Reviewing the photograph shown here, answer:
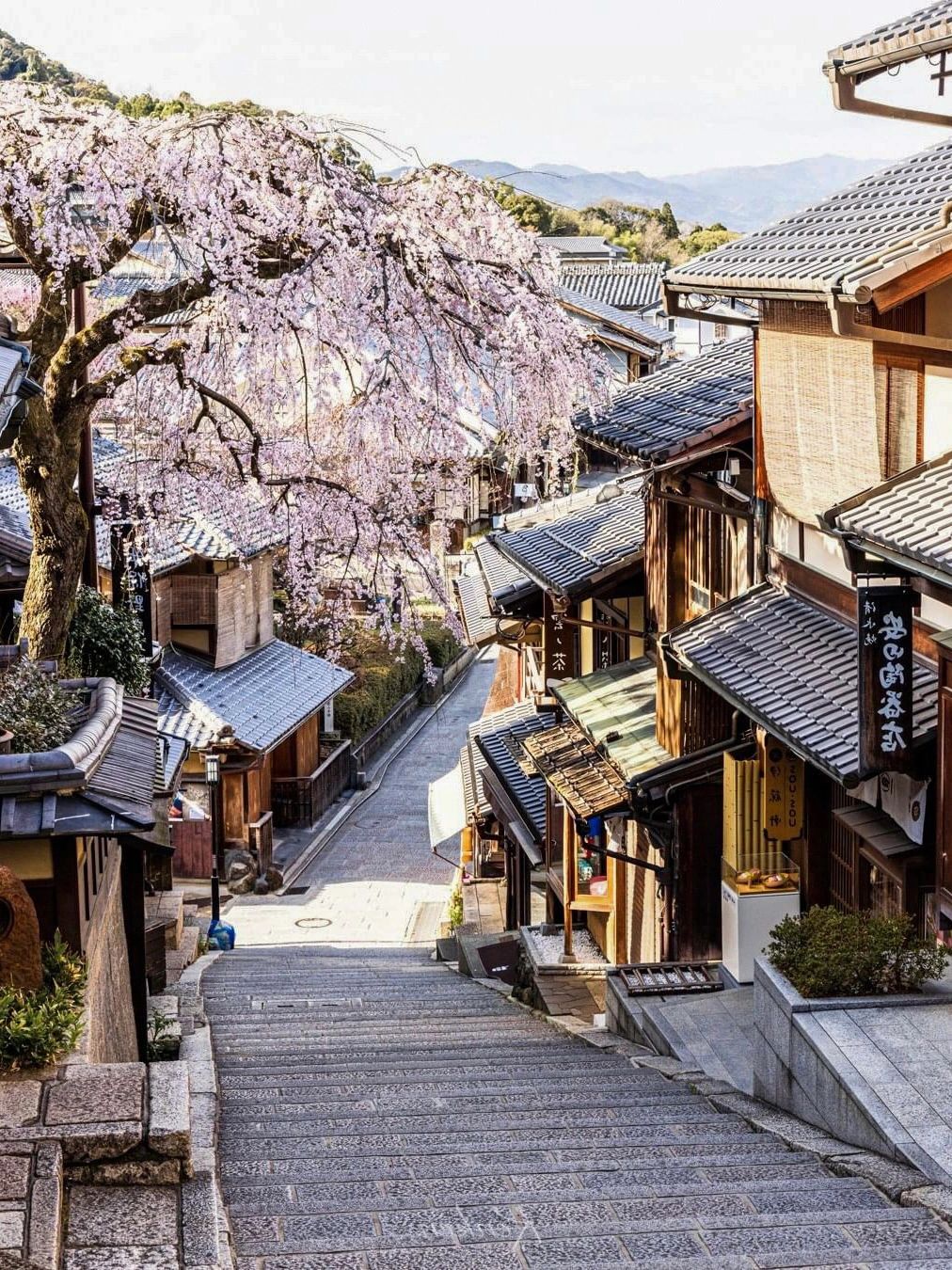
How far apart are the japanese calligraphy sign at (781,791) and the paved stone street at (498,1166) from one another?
2.59m

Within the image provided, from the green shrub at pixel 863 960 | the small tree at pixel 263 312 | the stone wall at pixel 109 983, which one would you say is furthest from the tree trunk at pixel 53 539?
the green shrub at pixel 863 960

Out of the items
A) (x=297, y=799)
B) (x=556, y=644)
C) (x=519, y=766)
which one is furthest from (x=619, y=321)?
(x=519, y=766)

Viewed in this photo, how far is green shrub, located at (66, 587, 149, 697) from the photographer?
53.7 ft

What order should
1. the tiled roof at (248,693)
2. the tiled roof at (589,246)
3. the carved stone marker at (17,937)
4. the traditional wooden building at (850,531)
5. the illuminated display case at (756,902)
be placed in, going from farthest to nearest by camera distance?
1. the tiled roof at (589,246)
2. the tiled roof at (248,693)
3. the illuminated display case at (756,902)
4. the traditional wooden building at (850,531)
5. the carved stone marker at (17,937)

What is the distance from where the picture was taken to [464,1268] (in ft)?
18.1

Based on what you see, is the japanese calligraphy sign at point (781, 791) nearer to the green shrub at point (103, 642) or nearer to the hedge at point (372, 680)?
the green shrub at point (103, 642)

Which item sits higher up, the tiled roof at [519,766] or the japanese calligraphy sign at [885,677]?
the japanese calligraphy sign at [885,677]

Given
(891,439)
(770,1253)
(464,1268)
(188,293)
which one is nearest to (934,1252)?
(770,1253)

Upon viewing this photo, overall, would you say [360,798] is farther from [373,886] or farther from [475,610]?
[475,610]

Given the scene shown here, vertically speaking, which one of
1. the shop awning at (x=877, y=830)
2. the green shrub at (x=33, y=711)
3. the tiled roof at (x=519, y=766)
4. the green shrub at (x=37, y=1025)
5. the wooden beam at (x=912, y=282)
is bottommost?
the tiled roof at (x=519, y=766)

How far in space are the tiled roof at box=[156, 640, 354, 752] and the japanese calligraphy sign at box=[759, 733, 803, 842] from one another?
16376mm

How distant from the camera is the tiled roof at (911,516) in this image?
27.3 feet

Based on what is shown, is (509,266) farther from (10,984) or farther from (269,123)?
(10,984)

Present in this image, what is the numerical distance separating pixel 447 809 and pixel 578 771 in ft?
37.0
